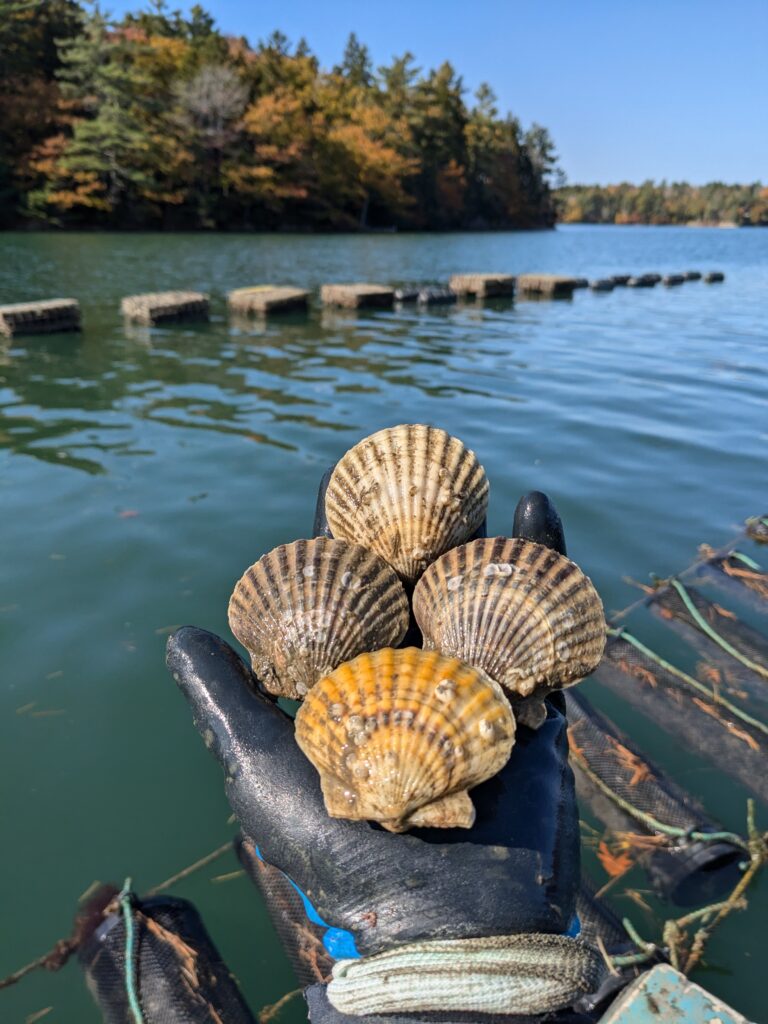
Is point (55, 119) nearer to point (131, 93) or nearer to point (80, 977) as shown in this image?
point (131, 93)

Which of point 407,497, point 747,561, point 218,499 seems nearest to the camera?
point 407,497

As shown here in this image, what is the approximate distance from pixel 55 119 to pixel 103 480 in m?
55.1

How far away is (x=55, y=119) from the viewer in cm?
4891

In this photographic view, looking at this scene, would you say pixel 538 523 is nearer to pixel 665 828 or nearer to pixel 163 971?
pixel 665 828

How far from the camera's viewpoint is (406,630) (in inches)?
100

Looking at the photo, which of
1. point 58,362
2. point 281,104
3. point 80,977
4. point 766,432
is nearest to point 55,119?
point 281,104

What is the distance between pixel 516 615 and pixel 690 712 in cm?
252

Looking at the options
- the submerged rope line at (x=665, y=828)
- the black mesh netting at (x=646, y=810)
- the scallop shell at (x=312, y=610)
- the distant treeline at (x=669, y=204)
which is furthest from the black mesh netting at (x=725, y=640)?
the distant treeline at (x=669, y=204)

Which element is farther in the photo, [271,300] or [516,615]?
[271,300]

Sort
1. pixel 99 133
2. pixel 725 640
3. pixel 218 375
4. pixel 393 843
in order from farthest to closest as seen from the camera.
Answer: pixel 99 133
pixel 218 375
pixel 725 640
pixel 393 843

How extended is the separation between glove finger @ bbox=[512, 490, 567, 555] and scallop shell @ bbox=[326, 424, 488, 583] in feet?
0.75

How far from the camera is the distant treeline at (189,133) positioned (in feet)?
156

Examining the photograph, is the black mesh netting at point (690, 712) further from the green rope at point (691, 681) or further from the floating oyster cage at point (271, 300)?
the floating oyster cage at point (271, 300)

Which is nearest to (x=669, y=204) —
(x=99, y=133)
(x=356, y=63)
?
(x=356, y=63)
